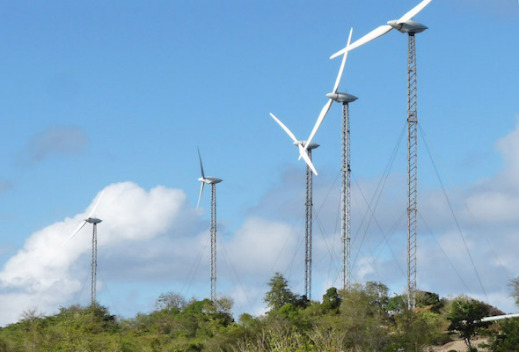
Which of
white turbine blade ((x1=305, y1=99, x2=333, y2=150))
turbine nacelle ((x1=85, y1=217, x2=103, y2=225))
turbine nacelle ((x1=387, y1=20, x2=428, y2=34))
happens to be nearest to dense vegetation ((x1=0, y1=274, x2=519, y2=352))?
turbine nacelle ((x1=85, y1=217, x2=103, y2=225))

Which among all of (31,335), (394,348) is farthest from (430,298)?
(31,335)

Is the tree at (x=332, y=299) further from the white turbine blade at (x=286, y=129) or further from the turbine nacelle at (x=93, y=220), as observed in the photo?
the turbine nacelle at (x=93, y=220)

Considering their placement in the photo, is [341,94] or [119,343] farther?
[341,94]

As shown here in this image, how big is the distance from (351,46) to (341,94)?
6.96 meters

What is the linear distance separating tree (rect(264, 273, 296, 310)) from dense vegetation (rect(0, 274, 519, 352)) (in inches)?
5.6

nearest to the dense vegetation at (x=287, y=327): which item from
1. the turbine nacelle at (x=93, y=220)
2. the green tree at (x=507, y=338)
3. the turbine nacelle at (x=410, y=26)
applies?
the green tree at (x=507, y=338)

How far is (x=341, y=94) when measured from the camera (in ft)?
355

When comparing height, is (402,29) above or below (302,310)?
above

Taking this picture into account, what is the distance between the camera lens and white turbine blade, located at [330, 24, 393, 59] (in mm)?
96688

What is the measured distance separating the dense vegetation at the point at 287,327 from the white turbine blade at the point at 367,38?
27.7 m

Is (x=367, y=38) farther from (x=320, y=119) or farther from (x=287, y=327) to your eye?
(x=287, y=327)

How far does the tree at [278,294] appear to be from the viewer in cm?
12062

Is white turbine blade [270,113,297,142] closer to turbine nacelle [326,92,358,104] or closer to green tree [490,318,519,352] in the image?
turbine nacelle [326,92,358,104]

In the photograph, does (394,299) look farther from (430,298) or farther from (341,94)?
(341,94)
